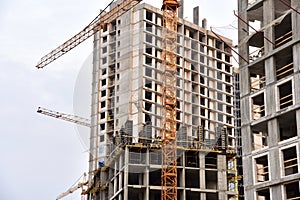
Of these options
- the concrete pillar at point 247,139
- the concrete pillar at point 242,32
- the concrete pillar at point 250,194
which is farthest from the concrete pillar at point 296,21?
the concrete pillar at point 250,194

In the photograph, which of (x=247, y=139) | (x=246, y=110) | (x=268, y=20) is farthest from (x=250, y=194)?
(x=268, y=20)

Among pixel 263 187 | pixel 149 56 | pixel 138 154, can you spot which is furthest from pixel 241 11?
pixel 149 56

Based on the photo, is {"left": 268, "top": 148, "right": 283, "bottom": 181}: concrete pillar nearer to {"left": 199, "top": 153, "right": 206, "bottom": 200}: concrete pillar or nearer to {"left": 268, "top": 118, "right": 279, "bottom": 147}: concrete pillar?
{"left": 268, "top": 118, "right": 279, "bottom": 147}: concrete pillar

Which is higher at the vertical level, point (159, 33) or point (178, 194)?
point (159, 33)

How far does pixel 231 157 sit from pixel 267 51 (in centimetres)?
4354

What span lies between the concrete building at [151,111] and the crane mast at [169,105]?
4.76 ft

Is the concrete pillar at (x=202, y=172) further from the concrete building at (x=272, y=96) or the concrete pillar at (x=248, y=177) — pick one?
the concrete pillar at (x=248, y=177)

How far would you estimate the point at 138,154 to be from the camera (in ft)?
266

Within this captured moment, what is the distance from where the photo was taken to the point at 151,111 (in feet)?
332

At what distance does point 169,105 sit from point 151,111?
50.1 ft

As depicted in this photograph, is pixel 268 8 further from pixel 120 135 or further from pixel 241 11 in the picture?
pixel 120 135

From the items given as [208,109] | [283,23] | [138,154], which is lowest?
[138,154]

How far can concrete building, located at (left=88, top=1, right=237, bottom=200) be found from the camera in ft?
267

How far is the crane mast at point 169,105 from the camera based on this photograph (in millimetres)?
79688
